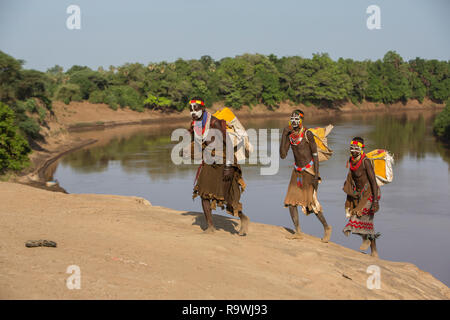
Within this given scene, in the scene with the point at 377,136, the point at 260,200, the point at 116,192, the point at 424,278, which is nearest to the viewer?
the point at 424,278

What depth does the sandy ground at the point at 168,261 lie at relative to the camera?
479 centimetres

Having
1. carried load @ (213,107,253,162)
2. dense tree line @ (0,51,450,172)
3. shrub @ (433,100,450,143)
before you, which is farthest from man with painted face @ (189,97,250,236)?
shrub @ (433,100,450,143)

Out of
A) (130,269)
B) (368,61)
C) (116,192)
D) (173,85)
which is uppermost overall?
(368,61)

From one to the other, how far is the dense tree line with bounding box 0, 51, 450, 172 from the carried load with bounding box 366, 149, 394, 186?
1108 inches

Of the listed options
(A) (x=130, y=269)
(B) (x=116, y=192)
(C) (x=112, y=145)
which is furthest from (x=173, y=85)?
(A) (x=130, y=269)

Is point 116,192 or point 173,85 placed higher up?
point 173,85

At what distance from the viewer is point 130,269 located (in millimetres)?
5324

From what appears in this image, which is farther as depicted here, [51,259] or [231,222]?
[231,222]

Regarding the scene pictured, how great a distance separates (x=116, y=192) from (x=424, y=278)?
13.9 meters

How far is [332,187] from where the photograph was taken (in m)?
19.2

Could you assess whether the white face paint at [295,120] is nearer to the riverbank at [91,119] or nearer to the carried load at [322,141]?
the carried load at [322,141]

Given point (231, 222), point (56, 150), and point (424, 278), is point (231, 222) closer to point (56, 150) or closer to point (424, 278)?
point (424, 278)
